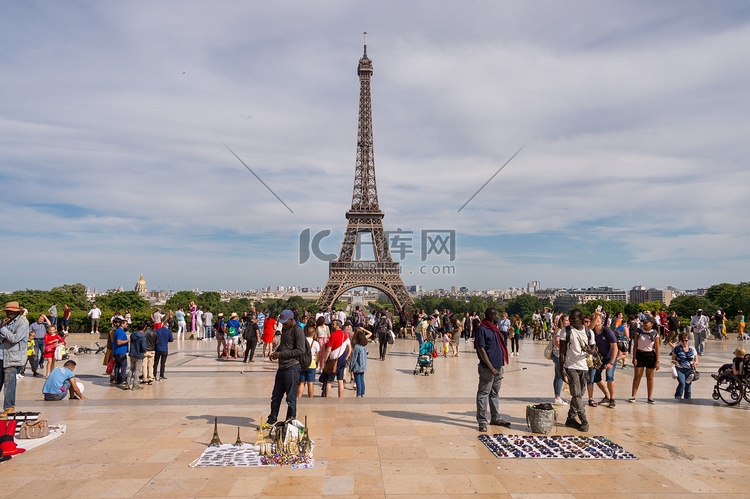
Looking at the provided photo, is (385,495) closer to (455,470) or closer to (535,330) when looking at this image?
(455,470)

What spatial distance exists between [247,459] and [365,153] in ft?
179

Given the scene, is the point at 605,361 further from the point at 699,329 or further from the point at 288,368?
the point at 699,329

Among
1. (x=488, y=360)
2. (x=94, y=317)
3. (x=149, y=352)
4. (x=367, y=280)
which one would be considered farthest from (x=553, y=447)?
(x=367, y=280)

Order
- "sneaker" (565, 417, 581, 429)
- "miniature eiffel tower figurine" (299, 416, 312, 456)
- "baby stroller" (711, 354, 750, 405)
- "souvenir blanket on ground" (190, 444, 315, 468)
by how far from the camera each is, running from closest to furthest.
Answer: "souvenir blanket on ground" (190, 444, 315, 468) → "miniature eiffel tower figurine" (299, 416, 312, 456) → "sneaker" (565, 417, 581, 429) → "baby stroller" (711, 354, 750, 405)

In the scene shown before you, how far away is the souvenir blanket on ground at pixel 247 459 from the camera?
→ 6.15 m

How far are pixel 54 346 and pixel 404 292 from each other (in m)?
44.2

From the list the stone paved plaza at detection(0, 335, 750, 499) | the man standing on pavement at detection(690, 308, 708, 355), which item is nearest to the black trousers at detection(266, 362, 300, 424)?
the stone paved plaza at detection(0, 335, 750, 499)

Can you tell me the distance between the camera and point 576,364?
316 inches

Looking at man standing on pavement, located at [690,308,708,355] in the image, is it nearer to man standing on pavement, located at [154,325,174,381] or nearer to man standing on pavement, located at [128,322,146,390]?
man standing on pavement, located at [154,325,174,381]

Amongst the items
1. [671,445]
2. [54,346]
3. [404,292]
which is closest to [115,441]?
[54,346]

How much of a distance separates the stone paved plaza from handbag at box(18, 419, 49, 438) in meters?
0.26

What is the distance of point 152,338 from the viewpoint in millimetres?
11867

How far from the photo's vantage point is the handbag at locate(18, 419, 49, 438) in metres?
7.03

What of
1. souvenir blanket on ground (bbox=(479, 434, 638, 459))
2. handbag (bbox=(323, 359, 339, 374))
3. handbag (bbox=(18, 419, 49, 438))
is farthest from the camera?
handbag (bbox=(323, 359, 339, 374))
